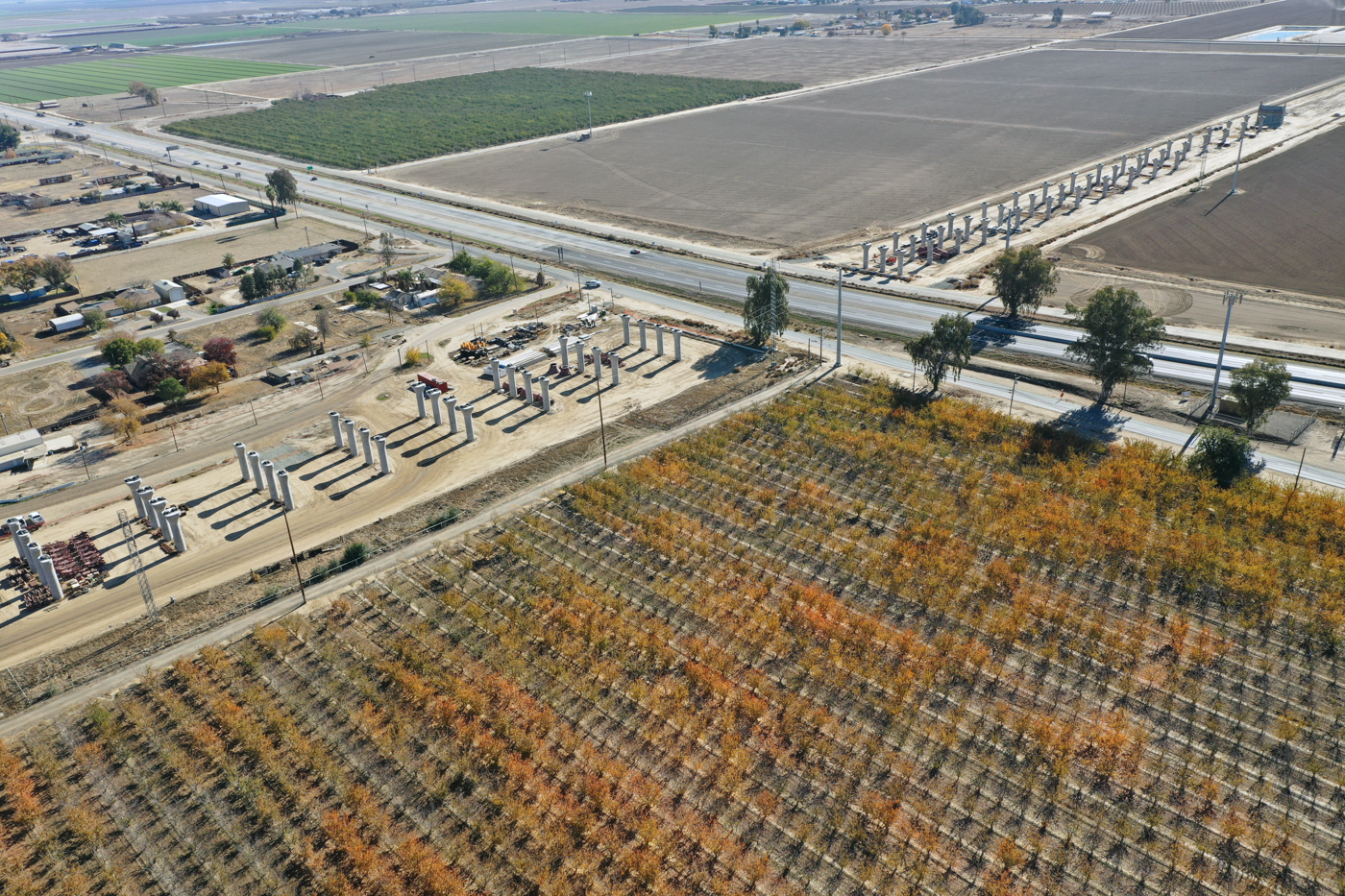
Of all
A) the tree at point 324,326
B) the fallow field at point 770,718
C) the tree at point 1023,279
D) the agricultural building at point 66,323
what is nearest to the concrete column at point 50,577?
the fallow field at point 770,718

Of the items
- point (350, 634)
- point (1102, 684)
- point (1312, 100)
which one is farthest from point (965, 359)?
point (1312, 100)

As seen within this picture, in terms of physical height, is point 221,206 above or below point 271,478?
above

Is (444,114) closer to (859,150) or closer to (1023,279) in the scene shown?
(859,150)

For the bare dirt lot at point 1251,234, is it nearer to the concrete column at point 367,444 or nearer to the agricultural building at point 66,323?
the concrete column at point 367,444

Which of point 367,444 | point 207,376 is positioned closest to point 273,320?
point 207,376

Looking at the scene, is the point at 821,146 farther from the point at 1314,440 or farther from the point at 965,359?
the point at 1314,440

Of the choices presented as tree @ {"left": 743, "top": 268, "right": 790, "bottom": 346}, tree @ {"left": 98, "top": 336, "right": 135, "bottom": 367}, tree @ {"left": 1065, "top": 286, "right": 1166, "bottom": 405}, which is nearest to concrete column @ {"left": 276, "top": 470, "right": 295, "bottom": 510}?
tree @ {"left": 98, "top": 336, "right": 135, "bottom": 367}
